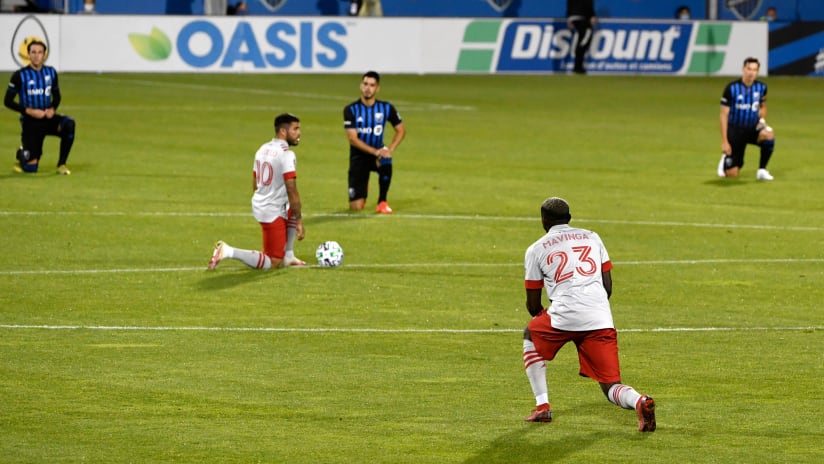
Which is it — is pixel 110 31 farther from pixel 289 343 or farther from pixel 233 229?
pixel 289 343

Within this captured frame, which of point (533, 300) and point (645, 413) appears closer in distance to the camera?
point (645, 413)

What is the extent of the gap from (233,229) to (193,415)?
9.61m

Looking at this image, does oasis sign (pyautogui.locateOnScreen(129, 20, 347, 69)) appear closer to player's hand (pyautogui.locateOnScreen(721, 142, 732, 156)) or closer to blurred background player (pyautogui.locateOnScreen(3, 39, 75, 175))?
blurred background player (pyautogui.locateOnScreen(3, 39, 75, 175))

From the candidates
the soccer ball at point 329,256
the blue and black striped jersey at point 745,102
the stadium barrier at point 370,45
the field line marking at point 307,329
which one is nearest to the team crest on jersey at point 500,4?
the stadium barrier at point 370,45

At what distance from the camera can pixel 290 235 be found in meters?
16.8

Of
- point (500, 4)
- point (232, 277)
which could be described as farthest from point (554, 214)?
point (500, 4)

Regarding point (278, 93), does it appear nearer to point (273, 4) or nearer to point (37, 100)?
point (37, 100)

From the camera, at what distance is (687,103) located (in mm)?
41562

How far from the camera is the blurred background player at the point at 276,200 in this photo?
16.3m

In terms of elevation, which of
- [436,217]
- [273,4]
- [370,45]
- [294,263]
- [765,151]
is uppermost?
[273,4]

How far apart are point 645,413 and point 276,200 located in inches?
295

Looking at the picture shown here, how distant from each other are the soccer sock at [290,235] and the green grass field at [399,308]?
42cm

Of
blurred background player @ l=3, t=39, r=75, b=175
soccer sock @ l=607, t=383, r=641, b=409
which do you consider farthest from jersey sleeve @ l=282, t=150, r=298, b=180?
blurred background player @ l=3, t=39, r=75, b=175

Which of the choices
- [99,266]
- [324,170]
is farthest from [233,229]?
[324,170]
